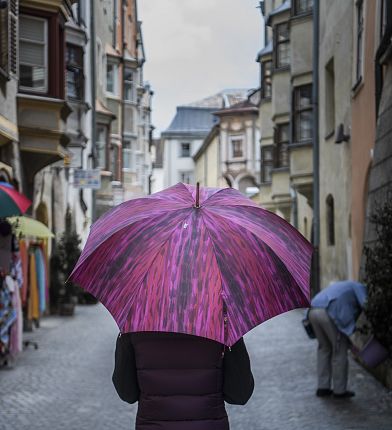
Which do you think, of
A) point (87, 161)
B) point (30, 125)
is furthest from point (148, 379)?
point (87, 161)

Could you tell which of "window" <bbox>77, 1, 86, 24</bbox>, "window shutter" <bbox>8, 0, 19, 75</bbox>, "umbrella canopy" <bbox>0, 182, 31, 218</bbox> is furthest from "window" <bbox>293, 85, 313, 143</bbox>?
"umbrella canopy" <bbox>0, 182, 31, 218</bbox>

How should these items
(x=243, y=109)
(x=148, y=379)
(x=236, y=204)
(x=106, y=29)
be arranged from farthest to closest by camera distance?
(x=243, y=109)
(x=106, y=29)
(x=236, y=204)
(x=148, y=379)

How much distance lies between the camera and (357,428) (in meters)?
7.73

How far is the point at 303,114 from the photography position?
76.2 ft

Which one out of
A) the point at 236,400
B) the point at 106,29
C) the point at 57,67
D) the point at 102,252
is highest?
the point at 106,29

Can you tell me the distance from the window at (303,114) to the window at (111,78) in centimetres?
1588

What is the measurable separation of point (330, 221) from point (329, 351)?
10316 millimetres

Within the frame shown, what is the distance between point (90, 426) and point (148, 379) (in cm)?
450

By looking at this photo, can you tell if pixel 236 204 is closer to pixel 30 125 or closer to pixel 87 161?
pixel 30 125

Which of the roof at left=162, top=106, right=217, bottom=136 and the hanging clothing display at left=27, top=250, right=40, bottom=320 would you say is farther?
the roof at left=162, top=106, right=217, bottom=136

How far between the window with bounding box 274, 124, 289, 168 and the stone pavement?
14.8 metres

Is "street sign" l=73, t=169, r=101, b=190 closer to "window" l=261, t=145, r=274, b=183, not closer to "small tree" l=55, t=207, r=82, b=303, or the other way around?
"small tree" l=55, t=207, r=82, b=303

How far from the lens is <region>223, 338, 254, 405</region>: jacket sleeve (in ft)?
12.4

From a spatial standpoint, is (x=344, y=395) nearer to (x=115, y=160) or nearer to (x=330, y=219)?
(x=330, y=219)
